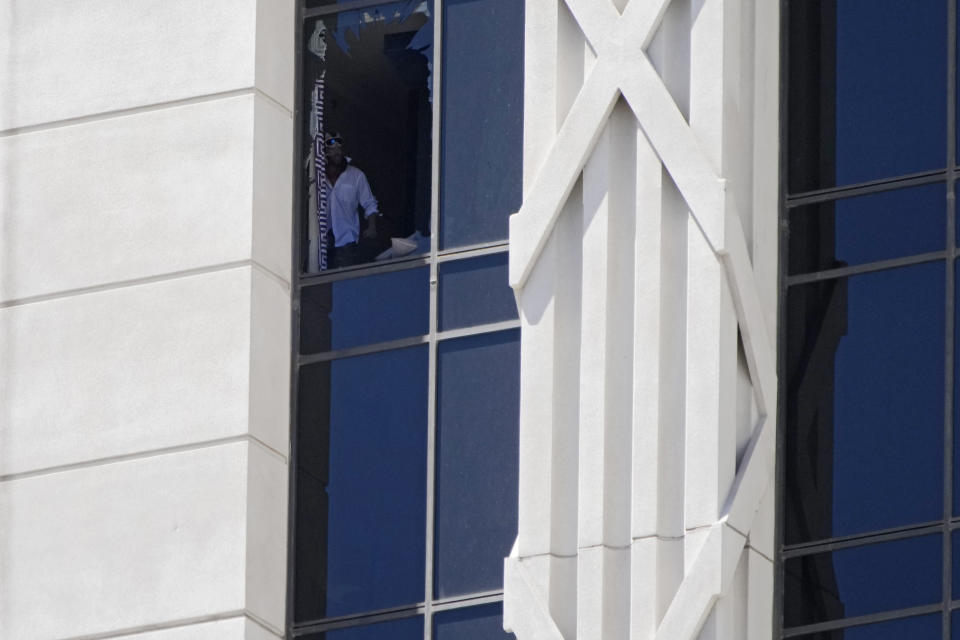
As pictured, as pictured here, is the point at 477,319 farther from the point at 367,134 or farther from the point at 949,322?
the point at 949,322

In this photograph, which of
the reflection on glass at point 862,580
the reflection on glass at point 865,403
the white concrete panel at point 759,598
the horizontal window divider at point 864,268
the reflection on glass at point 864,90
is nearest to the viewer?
the white concrete panel at point 759,598

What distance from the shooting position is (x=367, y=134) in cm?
2241

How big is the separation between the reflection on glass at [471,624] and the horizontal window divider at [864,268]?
3136 mm

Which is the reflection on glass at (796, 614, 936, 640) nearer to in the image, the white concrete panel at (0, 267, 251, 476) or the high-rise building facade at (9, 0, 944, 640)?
the high-rise building facade at (9, 0, 944, 640)

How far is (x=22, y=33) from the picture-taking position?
2289 centimetres

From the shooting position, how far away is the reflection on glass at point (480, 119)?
21.6 m

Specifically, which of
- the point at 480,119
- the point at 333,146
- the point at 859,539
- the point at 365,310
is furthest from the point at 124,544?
the point at 859,539

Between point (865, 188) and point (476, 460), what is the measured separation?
3.41 meters

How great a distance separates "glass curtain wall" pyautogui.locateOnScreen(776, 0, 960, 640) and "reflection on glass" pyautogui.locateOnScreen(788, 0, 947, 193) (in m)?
0.01

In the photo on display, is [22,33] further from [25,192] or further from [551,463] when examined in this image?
[551,463]

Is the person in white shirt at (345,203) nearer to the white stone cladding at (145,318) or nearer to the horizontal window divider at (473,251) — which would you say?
the white stone cladding at (145,318)

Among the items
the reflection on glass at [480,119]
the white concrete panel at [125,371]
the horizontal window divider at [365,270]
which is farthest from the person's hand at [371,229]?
the white concrete panel at [125,371]

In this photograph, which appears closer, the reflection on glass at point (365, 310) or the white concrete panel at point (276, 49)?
the reflection on glass at point (365, 310)

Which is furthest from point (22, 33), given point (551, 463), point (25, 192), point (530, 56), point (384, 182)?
point (551, 463)
